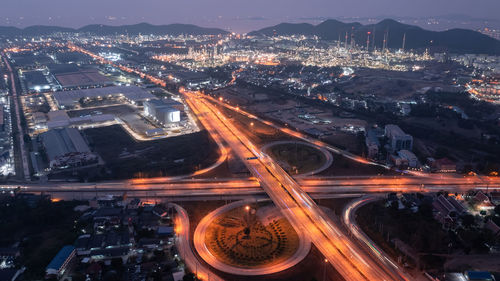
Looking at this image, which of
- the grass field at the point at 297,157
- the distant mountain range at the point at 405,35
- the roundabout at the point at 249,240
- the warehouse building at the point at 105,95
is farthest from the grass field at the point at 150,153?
the distant mountain range at the point at 405,35

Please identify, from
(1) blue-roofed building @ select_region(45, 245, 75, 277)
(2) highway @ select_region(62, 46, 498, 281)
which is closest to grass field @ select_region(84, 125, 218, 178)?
(2) highway @ select_region(62, 46, 498, 281)

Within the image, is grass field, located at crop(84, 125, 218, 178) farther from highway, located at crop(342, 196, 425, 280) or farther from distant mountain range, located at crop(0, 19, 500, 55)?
distant mountain range, located at crop(0, 19, 500, 55)

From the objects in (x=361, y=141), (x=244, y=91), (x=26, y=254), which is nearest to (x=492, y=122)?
(x=361, y=141)

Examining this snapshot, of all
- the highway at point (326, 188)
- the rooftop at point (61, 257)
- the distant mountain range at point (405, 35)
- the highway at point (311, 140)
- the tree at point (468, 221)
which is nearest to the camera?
the rooftop at point (61, 257)

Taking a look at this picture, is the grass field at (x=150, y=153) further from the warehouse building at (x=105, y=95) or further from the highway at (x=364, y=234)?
the warehouse building at (x=105, y=95)

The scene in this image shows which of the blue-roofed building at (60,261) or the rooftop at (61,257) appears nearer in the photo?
the blue-roofed building at (60,261)

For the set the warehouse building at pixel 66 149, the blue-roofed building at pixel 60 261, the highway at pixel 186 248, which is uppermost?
the warehouse building at pixel 66 149

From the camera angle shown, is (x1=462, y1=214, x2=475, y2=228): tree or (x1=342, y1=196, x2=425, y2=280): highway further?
(x1=462, y1=214, x2=475, y2=228): tree

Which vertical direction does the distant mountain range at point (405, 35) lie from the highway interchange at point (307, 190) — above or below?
above
